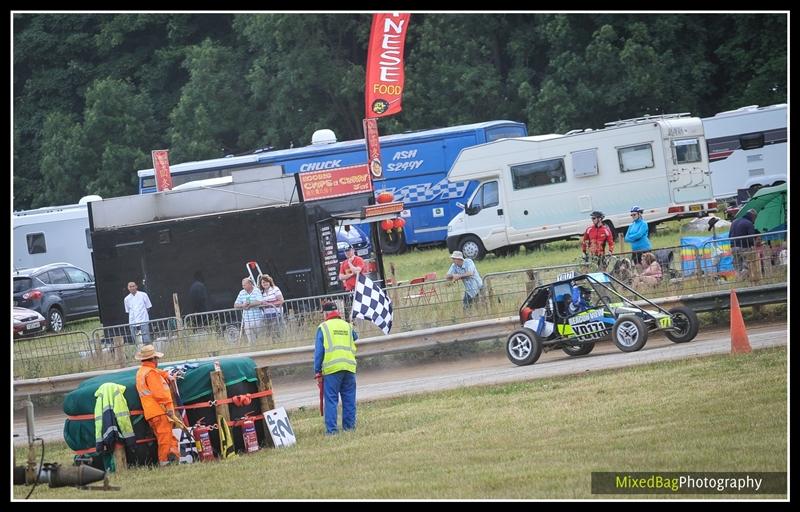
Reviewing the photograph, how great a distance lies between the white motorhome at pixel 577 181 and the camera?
100ft

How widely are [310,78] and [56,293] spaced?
1711 cm

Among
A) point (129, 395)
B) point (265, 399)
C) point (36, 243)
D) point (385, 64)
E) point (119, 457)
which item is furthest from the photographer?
point (36, 243)

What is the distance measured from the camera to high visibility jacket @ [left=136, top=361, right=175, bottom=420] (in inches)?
566

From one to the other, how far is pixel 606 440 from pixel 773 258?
26.6 ft

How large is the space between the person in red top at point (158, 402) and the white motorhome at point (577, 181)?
58.1 feet

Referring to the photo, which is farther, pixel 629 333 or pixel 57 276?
pixel 57 276

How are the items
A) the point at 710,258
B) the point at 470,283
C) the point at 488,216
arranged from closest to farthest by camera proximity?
the point at 710,258 → the point at 470,283 → the point at 488,216

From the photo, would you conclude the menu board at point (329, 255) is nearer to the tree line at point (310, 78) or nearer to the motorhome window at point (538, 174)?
the motorhome window at point (538, 174)

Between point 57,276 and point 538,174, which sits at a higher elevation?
point 538,174

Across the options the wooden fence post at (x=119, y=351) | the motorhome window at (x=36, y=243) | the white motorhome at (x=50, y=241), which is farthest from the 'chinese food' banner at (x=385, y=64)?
the motorhome window at (x=36, y=243)

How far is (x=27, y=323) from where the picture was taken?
2900 cm

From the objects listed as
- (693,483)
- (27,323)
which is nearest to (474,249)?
(27,323)

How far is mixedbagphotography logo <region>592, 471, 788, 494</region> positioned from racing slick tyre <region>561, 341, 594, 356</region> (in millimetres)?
7738

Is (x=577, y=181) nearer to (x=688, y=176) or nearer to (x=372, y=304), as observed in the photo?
(x=688, y=176)
